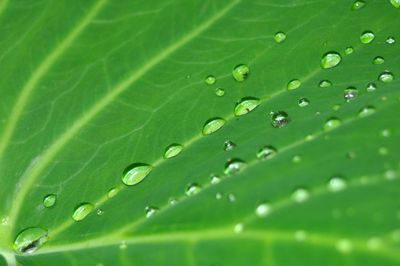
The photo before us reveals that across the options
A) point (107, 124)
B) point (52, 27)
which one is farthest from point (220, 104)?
point (52, 27)

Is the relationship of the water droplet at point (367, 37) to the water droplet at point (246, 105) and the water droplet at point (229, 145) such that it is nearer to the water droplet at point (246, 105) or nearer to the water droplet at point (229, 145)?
the water droplet at point (246, 105)

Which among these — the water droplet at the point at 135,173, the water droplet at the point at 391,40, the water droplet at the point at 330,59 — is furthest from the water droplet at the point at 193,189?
the water droplet at the point at 391,40

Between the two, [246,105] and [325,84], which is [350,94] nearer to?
[325,84]

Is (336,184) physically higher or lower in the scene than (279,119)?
lower

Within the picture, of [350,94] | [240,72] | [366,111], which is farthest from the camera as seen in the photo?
[240,72]

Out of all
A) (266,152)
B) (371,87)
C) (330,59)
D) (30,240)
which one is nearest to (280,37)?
(330,59)

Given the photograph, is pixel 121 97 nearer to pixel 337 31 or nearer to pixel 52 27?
pixel 52 27
